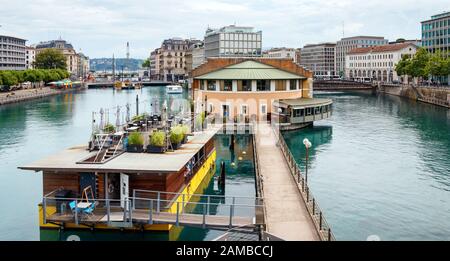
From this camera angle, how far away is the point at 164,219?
2583cm

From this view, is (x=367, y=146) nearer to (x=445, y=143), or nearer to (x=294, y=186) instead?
(x=445, y=143)

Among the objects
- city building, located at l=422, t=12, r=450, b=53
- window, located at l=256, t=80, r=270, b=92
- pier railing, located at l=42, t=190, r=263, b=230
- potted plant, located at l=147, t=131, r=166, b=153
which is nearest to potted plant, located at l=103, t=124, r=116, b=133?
potted plant, located at l=147, t=131, r=166, b=153

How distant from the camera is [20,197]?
123 ft

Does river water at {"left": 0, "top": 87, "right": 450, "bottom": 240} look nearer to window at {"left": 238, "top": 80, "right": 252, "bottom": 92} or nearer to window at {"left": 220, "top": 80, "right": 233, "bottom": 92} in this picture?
window at {"left": 238, "top": 80, "right": 252, "bottom": 92}

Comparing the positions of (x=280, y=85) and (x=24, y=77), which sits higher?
(x=24, y=77)

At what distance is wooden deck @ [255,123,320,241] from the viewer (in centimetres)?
2422

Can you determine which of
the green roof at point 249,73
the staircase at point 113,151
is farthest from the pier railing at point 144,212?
the green roof at point 249,73

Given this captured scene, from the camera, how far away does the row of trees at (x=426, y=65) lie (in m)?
133

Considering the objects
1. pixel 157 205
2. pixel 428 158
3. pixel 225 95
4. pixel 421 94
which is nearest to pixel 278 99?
pixel 225 95

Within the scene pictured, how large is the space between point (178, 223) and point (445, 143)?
4600 cm

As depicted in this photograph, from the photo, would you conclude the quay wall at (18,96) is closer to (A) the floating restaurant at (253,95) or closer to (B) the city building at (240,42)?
(B) the city building at (240,42)

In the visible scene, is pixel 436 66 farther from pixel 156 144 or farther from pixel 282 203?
pixel 282 203

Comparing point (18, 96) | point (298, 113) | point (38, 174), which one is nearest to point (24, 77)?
point (18, 96)

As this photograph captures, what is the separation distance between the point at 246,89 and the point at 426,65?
80.1m
